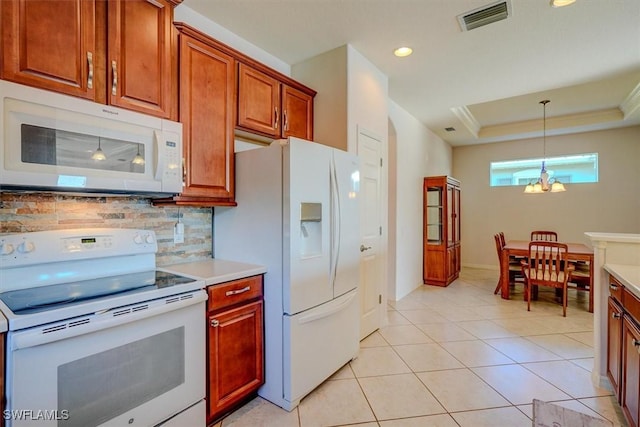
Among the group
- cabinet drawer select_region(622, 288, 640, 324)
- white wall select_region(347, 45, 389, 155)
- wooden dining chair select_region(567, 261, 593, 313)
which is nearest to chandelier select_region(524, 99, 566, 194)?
wooden dining chair select_region(567, 261, 593, 313)

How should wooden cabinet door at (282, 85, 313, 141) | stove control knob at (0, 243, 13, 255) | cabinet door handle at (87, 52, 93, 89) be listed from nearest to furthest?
stove control knob at (0, 243, 13, 255) → cabinet door handle at (87, 52, 93, 89) → wooden cabinet door at (282, 85, 313, 141)

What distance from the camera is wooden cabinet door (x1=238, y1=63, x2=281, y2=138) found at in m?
2.33

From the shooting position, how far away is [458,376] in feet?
7.86

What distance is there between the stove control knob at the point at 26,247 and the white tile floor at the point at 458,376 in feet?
4.65

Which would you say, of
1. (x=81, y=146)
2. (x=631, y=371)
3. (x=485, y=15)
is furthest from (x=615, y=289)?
(x=81, y=146)

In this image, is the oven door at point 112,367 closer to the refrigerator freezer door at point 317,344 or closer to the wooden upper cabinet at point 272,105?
the refrigerator freezer door at point 317,344

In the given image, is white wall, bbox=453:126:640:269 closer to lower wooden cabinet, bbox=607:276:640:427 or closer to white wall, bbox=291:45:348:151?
lower wooden cabinet, bbox=607:276:640:427

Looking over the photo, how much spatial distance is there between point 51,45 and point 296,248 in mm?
1582

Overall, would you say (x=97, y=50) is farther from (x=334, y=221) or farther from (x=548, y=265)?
(x=548, y=265)

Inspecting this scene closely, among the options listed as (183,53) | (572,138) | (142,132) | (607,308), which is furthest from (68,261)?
(572,138)

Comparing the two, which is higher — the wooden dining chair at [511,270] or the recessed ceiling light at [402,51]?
the recessed ceiling light at [402,51]

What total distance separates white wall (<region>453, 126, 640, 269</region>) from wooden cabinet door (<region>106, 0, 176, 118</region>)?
6714 mm

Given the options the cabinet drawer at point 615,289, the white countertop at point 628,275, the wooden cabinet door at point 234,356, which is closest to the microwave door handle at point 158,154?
the wooden cabinet door at point 234,356

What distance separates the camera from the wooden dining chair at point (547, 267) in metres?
3.91
